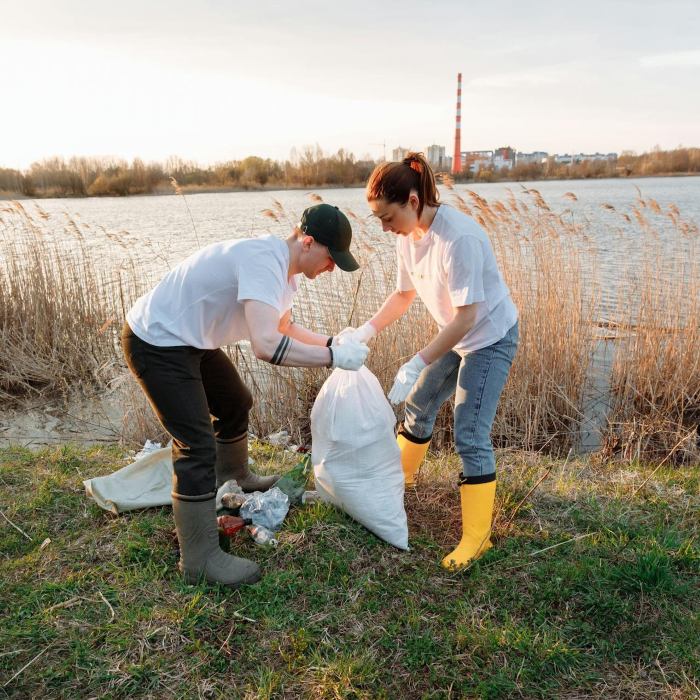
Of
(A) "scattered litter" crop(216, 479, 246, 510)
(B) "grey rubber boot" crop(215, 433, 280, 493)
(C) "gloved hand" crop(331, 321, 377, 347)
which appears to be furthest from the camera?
(B) "grey rubber boot" crop(215, 433, 280, 493)

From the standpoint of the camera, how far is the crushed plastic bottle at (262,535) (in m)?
2.50

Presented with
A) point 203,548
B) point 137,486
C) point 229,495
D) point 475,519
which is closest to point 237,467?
point 229,495

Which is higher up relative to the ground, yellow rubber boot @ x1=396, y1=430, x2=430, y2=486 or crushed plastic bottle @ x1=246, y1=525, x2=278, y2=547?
yellow rubber boot @ x1=396, y1=430, x2=430, y2=486

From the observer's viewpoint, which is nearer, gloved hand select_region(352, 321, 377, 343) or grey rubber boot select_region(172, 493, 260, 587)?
grey rubber boot select_region(172, 493, 260, 587)

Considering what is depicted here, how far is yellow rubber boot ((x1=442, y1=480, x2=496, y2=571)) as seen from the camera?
2420 millimetres

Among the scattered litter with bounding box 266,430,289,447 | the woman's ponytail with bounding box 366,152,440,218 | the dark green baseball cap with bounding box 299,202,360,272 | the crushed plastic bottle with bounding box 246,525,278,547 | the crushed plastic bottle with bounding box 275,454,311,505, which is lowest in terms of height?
the scattered litter with bounding box 266,430,289,447

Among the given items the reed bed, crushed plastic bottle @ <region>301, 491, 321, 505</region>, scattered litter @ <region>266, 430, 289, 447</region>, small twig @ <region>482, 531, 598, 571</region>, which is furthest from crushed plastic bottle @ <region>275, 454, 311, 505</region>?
→ the reed bed

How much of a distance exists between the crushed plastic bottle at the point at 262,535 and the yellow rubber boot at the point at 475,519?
0.72m

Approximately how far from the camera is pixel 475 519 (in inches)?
96.0

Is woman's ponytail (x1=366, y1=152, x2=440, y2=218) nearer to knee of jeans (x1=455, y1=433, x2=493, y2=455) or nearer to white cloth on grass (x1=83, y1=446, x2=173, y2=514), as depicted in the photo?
knee of jeans (x1=455, y1=433, x2=493, y2=455)

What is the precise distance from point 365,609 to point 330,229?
1.37 m

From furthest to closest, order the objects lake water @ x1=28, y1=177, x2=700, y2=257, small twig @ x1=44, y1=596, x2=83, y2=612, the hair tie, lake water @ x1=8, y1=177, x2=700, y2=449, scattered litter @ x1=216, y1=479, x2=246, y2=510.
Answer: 1. lake water @ x1=28, y1=177, x2=700, y2=257
2. lake water @ x1=8, y1=177, x2=700, y2=449
3. scattered litter @ x1=216, y1=479, x2=246, y2=510
4. the hair tie
5. small twig @ x1=44, y1=596, x2=83, y2=612

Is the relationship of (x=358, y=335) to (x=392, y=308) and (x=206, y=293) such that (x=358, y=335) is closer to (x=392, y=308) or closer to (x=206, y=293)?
(x=392, y=308)

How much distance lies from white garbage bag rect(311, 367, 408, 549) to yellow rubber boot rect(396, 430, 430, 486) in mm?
260
